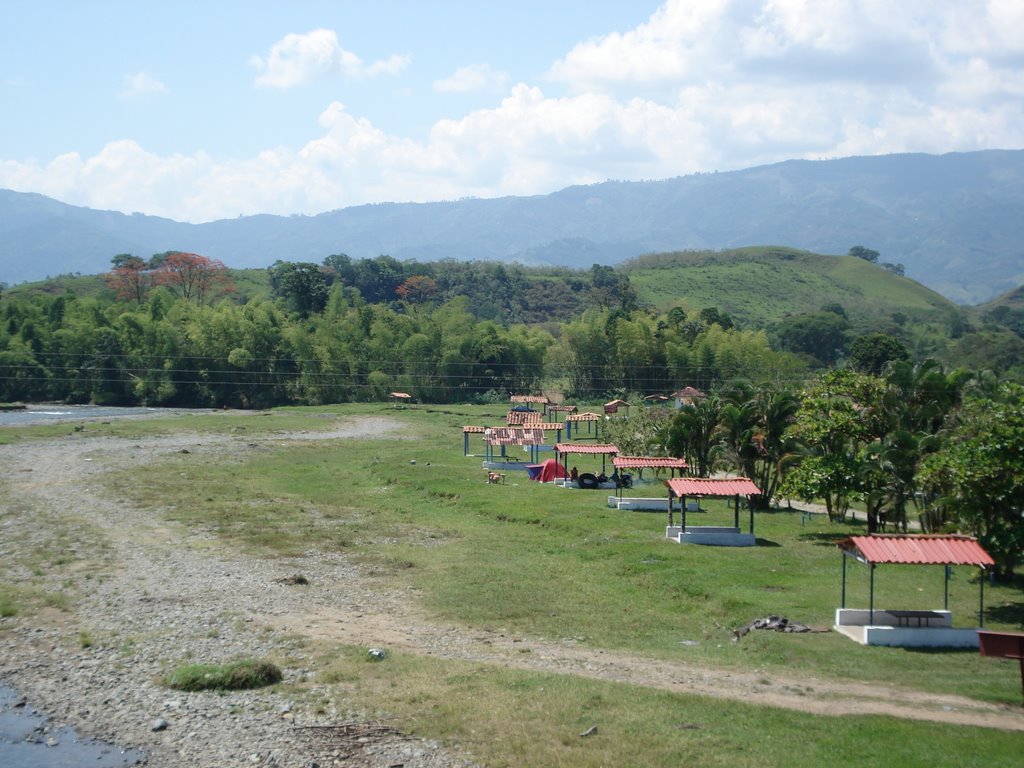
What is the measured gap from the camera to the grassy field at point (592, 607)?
45.2 feet

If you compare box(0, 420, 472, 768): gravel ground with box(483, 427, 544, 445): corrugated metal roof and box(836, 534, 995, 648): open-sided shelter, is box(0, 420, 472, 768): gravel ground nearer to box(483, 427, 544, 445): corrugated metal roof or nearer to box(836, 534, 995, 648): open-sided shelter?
box(836, 534, 995, 648): open-sided shelter

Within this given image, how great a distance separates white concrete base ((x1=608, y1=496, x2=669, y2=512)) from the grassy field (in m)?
0.93

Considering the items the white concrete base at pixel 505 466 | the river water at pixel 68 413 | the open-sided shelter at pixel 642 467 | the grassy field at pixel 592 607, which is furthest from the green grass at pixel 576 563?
the river water at pixel 68 413

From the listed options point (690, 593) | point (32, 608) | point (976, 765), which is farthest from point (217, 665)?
point (976, 765)

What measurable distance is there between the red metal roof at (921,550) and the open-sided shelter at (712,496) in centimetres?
768

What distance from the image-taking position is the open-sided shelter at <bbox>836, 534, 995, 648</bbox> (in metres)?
18.1

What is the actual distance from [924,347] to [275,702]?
109m

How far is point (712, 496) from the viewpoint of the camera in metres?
27.8

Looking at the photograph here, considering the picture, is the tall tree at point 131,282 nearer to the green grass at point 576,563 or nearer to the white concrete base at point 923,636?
the green grass at point 576,563

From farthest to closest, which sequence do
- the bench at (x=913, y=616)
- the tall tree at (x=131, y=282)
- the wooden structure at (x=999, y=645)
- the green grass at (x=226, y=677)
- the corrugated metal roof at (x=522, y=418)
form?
1. the tall tree at (x=131, y=282)
2. the corrugated metal roof at (x=522, y=418)
3. the bench at (x=913, y=616)
4. the green grass at (x=226, y=677)
5. the wooden structure at (x=999, y=645)

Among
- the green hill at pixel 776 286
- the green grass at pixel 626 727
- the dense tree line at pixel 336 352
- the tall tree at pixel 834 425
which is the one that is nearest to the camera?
the green grass at pixel 626 727

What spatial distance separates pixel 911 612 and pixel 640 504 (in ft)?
52.6

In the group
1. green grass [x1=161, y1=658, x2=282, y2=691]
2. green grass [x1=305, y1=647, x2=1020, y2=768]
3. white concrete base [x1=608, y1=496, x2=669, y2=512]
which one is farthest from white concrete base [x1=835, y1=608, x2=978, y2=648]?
white concrete base [x1=608, y1=496, x2=669, y2=512]

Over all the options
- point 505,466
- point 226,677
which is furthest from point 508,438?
point 226,677
